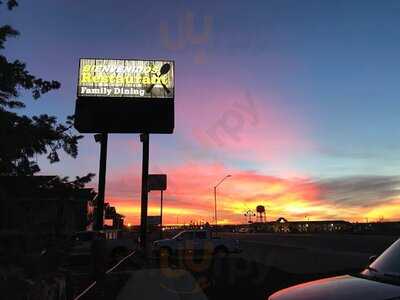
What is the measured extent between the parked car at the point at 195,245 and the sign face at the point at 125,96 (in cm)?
719

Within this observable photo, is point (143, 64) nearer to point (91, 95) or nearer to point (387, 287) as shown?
point (91, 95)

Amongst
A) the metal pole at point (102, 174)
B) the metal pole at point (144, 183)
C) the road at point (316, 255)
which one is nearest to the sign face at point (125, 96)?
the metal pole at point (102, 174)

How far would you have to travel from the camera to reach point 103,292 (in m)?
14.7

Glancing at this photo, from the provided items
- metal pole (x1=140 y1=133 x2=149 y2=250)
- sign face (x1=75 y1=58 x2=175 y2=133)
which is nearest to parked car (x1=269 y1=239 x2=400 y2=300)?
sign face (x1=75 y1=58 x2=175 y2=133)

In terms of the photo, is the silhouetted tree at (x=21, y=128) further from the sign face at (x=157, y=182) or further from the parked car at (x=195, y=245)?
the sign face at (x=157, y=182)

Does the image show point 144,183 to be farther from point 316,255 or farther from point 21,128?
point 21,128

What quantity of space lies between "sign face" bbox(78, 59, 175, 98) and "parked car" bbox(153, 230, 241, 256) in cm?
912

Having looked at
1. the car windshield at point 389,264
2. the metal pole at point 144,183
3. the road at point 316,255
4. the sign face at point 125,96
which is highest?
the sign face at point 125,96

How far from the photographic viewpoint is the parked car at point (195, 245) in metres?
33.8

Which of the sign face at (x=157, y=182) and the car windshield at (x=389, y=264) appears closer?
the car windshield at (x=389, y=264)

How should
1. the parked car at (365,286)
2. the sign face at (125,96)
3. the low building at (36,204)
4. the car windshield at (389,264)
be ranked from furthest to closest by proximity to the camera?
the sign face at (125,96), the low building at (36,204), the car windshield at (389,264), the parked car at (365,286)

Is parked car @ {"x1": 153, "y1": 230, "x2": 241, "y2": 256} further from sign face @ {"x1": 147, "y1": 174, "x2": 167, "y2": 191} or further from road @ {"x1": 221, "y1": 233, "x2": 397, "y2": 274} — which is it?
sign face @ {"x1": 147, "y1": 174, "x2": 167, "y2": 191}

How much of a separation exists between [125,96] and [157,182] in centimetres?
1028

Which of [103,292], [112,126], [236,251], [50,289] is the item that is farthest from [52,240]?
[236,251]
